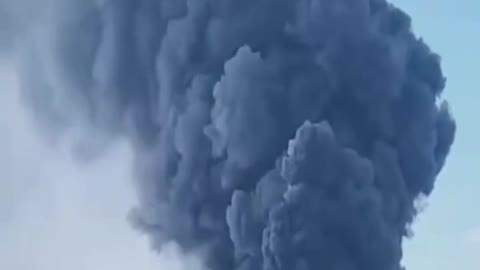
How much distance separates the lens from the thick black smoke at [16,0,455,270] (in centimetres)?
5916

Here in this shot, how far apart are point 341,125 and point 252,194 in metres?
5.47

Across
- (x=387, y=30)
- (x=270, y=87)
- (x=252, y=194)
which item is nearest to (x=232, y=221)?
(x=252, y=194)

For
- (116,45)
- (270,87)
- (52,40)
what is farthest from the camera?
(52,40)

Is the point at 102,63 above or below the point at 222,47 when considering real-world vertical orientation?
above

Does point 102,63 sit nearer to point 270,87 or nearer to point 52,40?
point 52,40

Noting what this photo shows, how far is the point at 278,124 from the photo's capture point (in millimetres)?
61844

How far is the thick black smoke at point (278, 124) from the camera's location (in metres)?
59.2

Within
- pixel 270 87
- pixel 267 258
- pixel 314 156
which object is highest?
pixel 270 87

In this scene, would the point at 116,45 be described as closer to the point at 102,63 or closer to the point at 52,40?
the point at 102,63

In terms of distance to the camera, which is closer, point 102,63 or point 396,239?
point 396,239

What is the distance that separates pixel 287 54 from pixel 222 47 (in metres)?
3.22

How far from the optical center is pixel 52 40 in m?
73.8

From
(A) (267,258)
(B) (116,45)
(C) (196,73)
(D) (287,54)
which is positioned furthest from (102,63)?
(A) (267,258)

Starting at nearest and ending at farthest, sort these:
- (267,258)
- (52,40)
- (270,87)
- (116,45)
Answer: (267,258) < (270,87) < (116,45) < (52,40)
